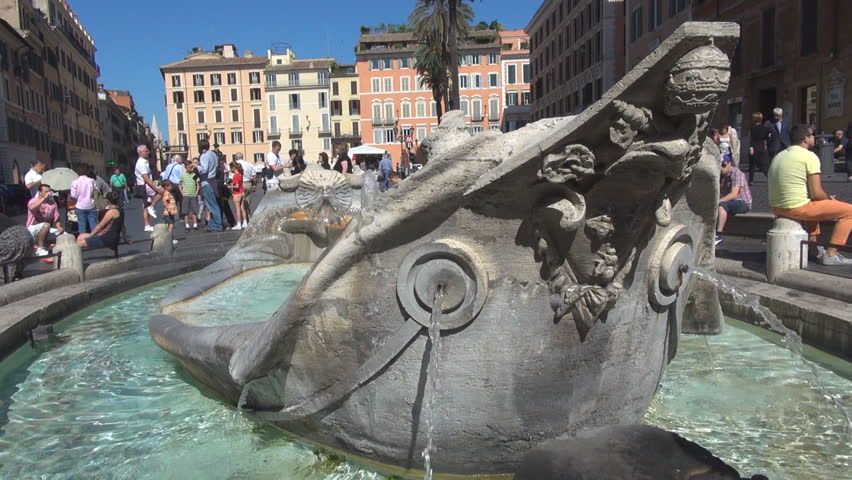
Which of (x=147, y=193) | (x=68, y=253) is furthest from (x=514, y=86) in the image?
(x=68, y=253)

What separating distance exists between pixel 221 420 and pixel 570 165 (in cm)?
218

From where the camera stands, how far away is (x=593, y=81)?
5169 centimetres

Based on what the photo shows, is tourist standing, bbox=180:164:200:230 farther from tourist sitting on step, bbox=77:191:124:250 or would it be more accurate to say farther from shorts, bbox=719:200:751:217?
shorts, bbox=719:200:751:217

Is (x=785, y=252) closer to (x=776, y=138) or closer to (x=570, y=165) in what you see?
(x=570, y=165)

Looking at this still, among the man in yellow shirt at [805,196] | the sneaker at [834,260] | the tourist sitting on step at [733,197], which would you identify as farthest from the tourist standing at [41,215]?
the sneaker at [834,260]

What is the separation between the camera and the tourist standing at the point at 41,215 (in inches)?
378

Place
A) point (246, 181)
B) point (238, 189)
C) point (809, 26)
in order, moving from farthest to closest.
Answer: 1. point (809, 26)
2. point (246, 181)
3. point (238, 189)

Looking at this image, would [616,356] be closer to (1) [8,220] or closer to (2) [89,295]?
(2) [89,295]

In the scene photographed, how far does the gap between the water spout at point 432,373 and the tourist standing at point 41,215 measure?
856cm

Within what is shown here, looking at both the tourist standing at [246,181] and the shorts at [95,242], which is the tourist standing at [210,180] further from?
the shorts at [95,242]

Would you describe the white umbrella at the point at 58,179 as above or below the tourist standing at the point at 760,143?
below

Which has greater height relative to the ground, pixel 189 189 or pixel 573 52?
pixel 573 52

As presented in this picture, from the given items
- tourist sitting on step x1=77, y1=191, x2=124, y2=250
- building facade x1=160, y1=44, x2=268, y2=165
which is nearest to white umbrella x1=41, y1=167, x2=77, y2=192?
tourist sitting on step x1=77, y1=191, x2=124, y2=250

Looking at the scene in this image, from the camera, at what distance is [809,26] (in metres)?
24.3
